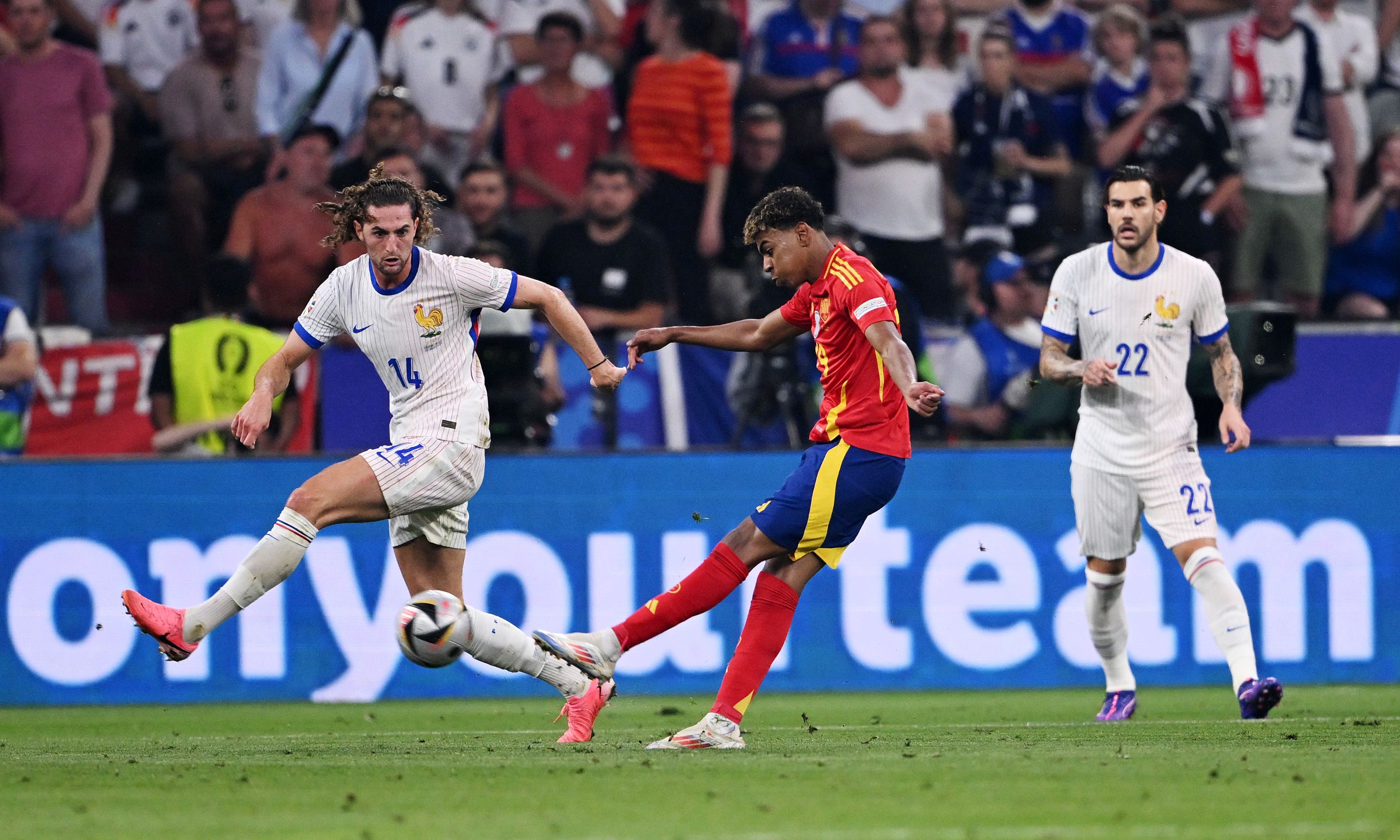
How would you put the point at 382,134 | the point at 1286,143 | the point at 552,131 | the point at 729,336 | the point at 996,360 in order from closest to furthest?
the point at 729,336
the point at 996,360
the point at 382,134
the point at 552,131
the point at 1286,143

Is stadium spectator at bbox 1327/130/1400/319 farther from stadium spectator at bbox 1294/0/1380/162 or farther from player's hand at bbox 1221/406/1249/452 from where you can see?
player's hand at bbox 1221/406/1249/452

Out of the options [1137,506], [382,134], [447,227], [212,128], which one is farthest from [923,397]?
[212,128]

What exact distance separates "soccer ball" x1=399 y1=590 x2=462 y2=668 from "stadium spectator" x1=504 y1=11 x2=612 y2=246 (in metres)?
7.05

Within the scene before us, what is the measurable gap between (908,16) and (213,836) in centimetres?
1006

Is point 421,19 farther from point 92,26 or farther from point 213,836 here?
point 213,836

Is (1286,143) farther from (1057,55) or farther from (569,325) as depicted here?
(569,325)

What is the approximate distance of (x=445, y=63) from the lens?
13.2m

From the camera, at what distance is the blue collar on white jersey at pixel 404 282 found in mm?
6840

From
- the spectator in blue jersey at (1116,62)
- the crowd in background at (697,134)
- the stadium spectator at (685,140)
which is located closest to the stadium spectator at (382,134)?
the crowd in background at (697,134)

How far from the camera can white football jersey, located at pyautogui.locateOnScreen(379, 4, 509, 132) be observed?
13203 millimetres

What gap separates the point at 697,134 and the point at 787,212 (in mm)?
6728

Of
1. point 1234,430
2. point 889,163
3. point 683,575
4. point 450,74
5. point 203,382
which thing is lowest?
point 683,575

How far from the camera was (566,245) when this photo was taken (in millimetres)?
12477

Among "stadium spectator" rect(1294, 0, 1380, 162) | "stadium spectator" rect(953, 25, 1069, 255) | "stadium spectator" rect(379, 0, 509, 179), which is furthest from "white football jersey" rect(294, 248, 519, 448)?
"stadium spectator" rect(1294, 0, 1380, 162)
